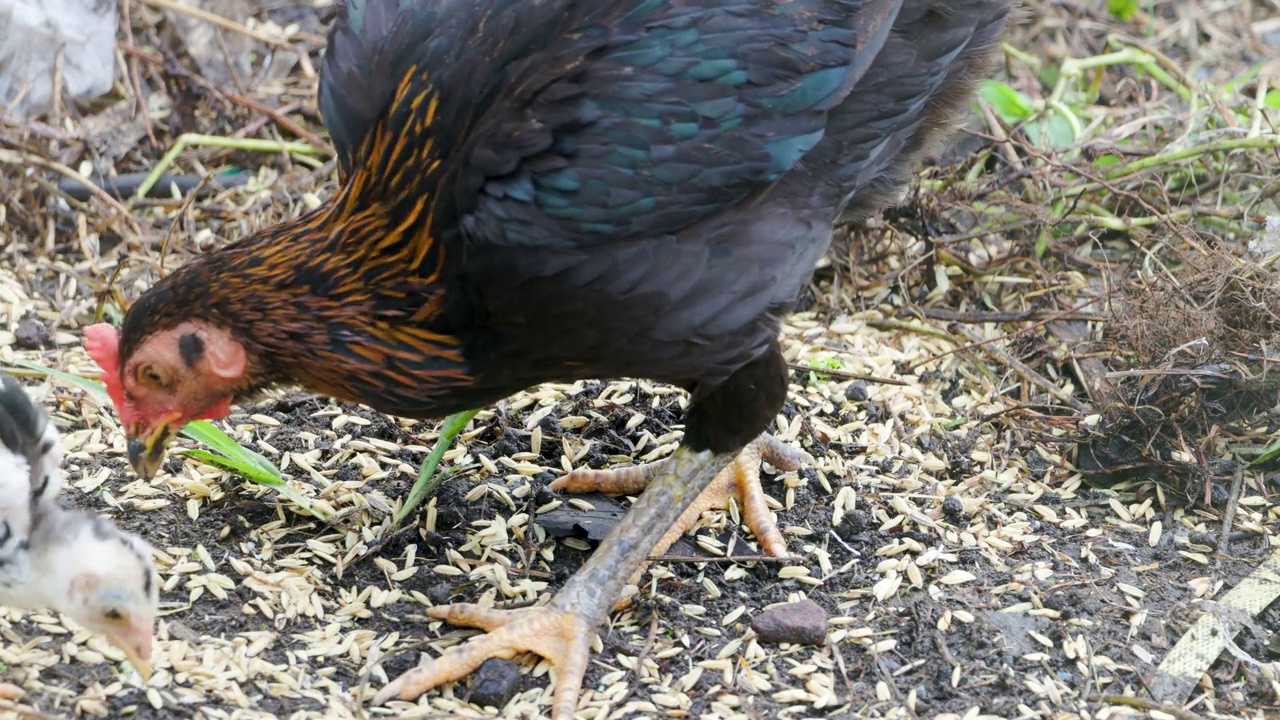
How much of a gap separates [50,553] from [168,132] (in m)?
2.85

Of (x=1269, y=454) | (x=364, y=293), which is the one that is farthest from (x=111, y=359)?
(x=1269, y=454)

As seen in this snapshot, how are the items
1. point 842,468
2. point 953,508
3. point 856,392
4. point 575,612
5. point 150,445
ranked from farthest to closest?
point 856,392 < point 842,468 < point 953,508 < point 575,612 < point 150,445

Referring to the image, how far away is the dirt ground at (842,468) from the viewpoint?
10.4 ft

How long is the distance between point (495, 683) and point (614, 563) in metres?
0.45

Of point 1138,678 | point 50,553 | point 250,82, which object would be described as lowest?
point 1138,678

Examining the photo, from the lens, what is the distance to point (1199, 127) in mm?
4988

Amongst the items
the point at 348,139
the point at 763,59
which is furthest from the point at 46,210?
the point at 763,59

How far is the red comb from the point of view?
10.1ft

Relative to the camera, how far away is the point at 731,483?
382cm

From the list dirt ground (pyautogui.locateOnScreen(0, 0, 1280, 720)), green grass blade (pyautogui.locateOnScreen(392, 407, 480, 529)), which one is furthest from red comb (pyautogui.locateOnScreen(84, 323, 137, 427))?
green grass blade (pyautogui.locateOnScreen(392, 407, 480, 529))

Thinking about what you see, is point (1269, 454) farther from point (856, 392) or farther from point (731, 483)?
point (731, 483)

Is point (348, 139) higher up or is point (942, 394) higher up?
point (348, 139)

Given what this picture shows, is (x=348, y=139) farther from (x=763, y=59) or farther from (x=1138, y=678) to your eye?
(x=1138, y=678)

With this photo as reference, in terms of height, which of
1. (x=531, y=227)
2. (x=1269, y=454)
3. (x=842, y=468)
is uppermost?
(x=531, y=227)
